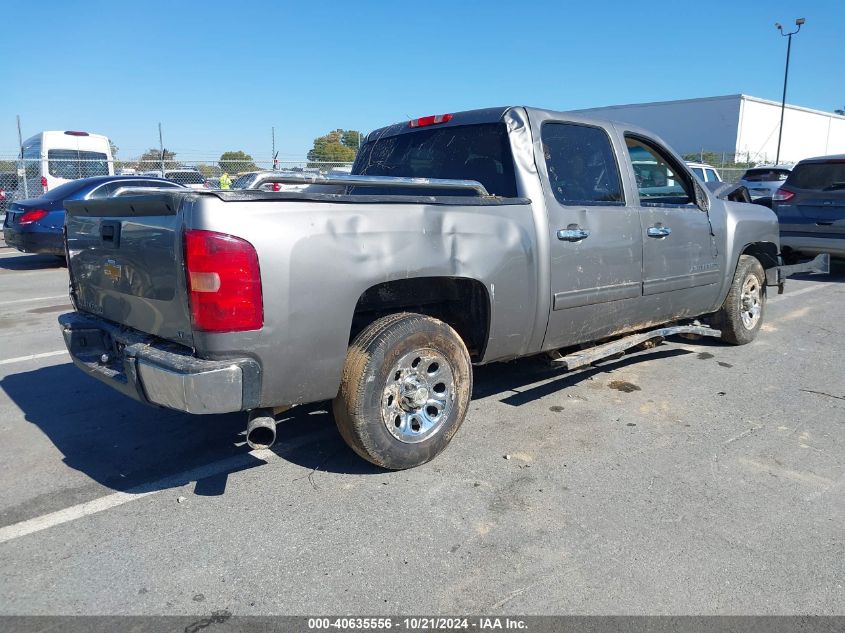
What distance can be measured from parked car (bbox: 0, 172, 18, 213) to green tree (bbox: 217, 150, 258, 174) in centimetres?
560

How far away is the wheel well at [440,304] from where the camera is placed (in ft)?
12.4

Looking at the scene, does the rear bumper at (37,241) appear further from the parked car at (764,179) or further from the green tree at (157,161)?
the parked car at (764,179)

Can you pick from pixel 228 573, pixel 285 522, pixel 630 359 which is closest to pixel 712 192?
pixel 630 359

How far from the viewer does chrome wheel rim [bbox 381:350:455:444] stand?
3.57 meters

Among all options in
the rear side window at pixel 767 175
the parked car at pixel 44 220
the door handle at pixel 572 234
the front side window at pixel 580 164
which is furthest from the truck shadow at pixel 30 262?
the rear side window at pixel 767 175

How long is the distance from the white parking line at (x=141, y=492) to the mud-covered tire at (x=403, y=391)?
2.26 ft

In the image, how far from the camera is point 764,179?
18203mm

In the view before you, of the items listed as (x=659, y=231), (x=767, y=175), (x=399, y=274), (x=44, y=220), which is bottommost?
(x=44, y=220)

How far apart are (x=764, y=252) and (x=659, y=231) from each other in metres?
2.29

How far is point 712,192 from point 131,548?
5138mm

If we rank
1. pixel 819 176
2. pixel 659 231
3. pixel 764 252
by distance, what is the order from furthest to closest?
pixel 819 176, pixel 764 252, pixel 659 231

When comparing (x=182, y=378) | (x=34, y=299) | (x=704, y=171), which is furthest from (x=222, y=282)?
(x=704, y=171)

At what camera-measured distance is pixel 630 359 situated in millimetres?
6016

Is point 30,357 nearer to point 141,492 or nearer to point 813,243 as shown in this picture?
point 141,492
